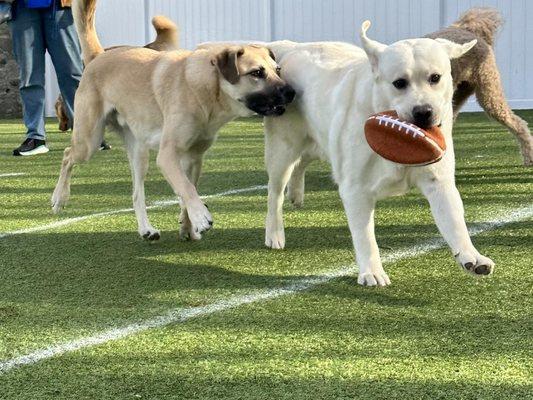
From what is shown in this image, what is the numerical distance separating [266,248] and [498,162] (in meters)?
3.40

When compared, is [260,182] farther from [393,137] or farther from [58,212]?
[393,137]

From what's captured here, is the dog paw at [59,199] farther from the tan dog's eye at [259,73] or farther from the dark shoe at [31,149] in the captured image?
the dark shoe at [31,149]

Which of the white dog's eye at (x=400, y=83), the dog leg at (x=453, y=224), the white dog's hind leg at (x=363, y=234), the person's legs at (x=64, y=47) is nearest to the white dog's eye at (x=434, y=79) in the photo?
the white dog's eye at (x=400, y=83)

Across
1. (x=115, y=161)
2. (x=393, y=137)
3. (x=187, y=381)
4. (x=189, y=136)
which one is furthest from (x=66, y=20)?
(x=187, y=381)

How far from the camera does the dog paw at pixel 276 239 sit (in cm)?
534

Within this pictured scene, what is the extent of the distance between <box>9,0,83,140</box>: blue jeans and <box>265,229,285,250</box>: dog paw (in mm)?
5633

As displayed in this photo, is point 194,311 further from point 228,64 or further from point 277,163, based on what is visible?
point 228,64

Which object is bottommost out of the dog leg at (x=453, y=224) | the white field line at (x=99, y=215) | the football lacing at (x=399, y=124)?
the white field line at (x=99, y=215)

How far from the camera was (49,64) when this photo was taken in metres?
18.7

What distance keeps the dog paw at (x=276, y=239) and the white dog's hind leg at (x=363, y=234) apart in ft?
3.02

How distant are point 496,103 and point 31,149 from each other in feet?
17.3

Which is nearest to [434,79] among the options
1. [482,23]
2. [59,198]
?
[59,198]

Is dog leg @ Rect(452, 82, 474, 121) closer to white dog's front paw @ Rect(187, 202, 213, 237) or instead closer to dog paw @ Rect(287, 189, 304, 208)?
dog paw @ Rect(287, 189, 304, 208)

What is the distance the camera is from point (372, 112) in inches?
173
